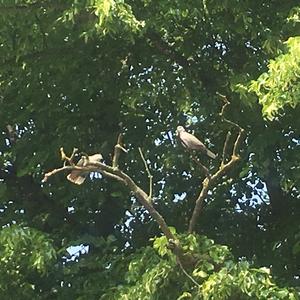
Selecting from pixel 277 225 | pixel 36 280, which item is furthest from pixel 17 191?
pixel 277 225

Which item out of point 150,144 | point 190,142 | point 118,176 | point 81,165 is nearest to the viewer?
point 81,165

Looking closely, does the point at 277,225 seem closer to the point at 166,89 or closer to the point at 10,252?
the point at 166,89

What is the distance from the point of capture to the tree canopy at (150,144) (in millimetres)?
4832

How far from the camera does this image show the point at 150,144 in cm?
629

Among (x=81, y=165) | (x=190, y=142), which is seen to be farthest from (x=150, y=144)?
(x=81, y=165)

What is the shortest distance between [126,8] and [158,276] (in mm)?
1472

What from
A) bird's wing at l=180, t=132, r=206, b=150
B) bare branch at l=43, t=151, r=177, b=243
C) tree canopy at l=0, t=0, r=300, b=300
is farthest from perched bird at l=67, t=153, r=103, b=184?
bird's wing at l=180, t=132, r=206, b=150

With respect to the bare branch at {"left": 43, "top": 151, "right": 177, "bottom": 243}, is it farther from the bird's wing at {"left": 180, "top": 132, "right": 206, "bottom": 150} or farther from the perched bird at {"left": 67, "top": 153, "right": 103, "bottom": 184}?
the bird's wing at {"left": 180, "top": 132, "right": 206, "bottom": 150}

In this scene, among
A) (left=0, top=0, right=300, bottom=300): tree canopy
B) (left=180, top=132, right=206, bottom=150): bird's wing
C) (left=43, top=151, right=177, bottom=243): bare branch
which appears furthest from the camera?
(left=180, top=132, right=206, bottom=150): bird's wing

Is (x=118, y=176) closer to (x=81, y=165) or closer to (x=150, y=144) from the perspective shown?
(x=81, y=165)

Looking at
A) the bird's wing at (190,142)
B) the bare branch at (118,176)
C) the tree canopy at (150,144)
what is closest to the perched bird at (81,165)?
the bare branch at (118,176)

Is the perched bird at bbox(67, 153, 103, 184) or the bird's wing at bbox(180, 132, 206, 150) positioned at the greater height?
the perched bird at bbox(67, 153, 103, 184)

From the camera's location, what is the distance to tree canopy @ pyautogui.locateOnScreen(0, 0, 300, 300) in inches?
190

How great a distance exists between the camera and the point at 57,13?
17.9 ft
